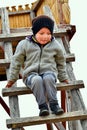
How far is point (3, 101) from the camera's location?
7855 mm

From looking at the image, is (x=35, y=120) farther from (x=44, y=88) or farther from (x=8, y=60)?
(x=8, y=60)

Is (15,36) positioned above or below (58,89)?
above

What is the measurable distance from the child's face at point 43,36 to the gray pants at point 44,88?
1.45 ft

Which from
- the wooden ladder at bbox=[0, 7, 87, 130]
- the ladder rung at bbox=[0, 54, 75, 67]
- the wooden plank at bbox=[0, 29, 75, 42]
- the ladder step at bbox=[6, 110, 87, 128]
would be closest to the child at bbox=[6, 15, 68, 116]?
the wooden ladder at bbox=[0, 7, 87, 130]

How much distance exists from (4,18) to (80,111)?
9.44 ft

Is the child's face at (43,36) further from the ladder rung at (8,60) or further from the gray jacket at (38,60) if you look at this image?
the ladder rung at (8,60)

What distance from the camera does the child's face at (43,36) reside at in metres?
4.22

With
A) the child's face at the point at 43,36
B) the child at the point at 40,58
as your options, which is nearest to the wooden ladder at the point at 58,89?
the child at the point at 40,58

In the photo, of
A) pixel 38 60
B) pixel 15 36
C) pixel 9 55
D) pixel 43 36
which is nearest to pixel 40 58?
pixel 38 60

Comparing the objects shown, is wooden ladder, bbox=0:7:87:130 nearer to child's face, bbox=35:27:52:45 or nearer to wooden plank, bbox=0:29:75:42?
wooden plank, bbox=0:29:75:42

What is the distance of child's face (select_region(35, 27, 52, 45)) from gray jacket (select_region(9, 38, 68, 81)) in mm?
67

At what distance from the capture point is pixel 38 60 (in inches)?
166

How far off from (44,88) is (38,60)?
1.33 feet

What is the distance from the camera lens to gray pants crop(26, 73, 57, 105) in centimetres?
383
